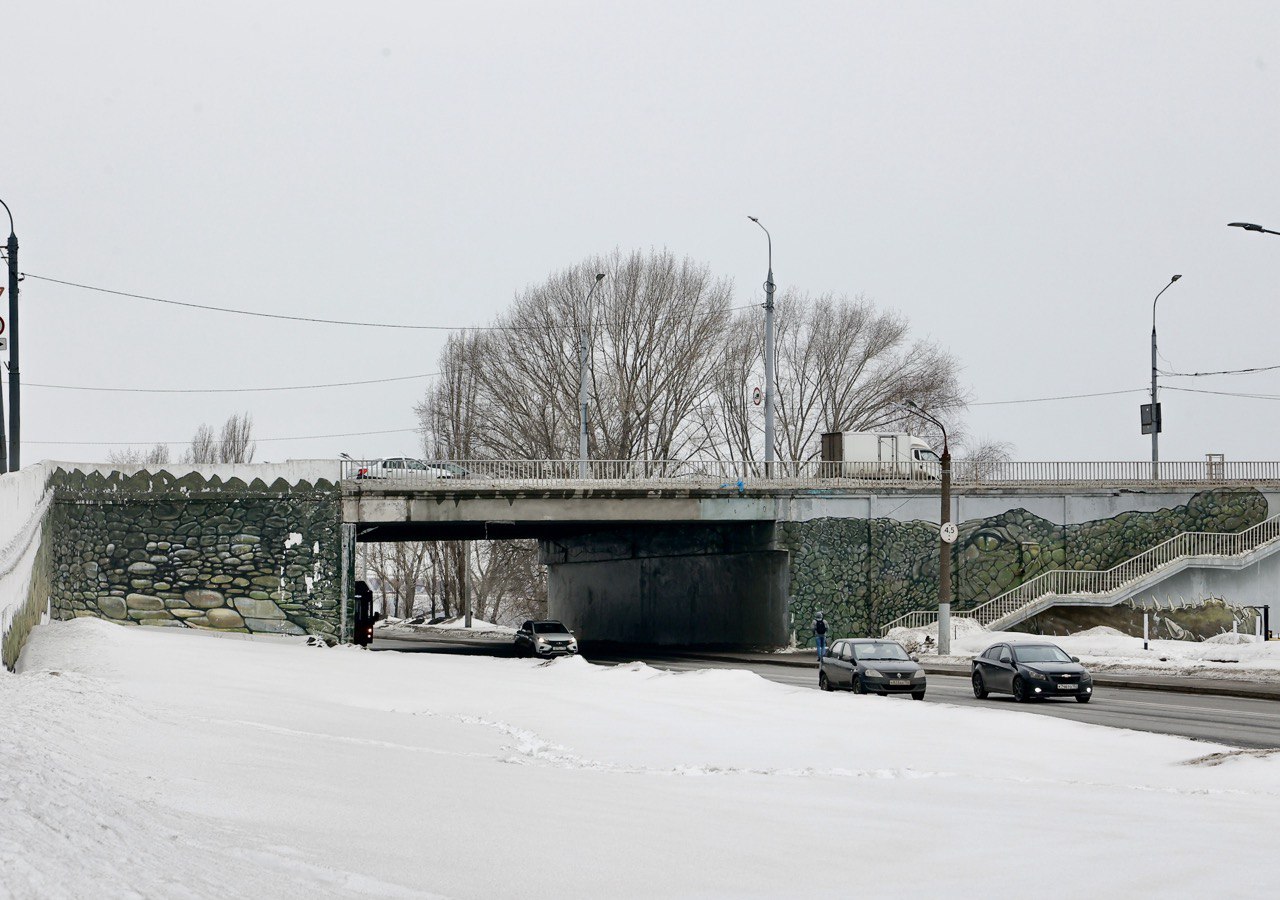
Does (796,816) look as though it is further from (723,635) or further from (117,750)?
(723,635)

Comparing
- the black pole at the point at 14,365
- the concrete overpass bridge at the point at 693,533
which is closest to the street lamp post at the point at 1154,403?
the concrete overpass bridge at the point at 693,533

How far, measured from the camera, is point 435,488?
159 ft

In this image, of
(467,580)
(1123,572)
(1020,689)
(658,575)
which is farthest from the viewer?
(467,580)

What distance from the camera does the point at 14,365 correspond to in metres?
33.5

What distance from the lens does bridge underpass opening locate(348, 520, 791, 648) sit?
55.1 metres

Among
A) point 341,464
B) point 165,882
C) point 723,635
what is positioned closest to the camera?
point 165,882

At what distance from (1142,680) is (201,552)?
1134 inches

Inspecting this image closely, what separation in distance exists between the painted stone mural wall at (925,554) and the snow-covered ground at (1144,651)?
2.23m

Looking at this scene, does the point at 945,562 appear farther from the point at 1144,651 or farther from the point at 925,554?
the point at 925,554

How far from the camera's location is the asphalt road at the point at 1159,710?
20.5 meters

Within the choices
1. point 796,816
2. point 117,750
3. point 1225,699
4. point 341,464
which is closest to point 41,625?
point 341,464

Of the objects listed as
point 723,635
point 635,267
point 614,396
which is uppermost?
point 635,267

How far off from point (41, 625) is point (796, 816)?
23380mm

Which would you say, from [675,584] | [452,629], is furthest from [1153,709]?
[452,629]
